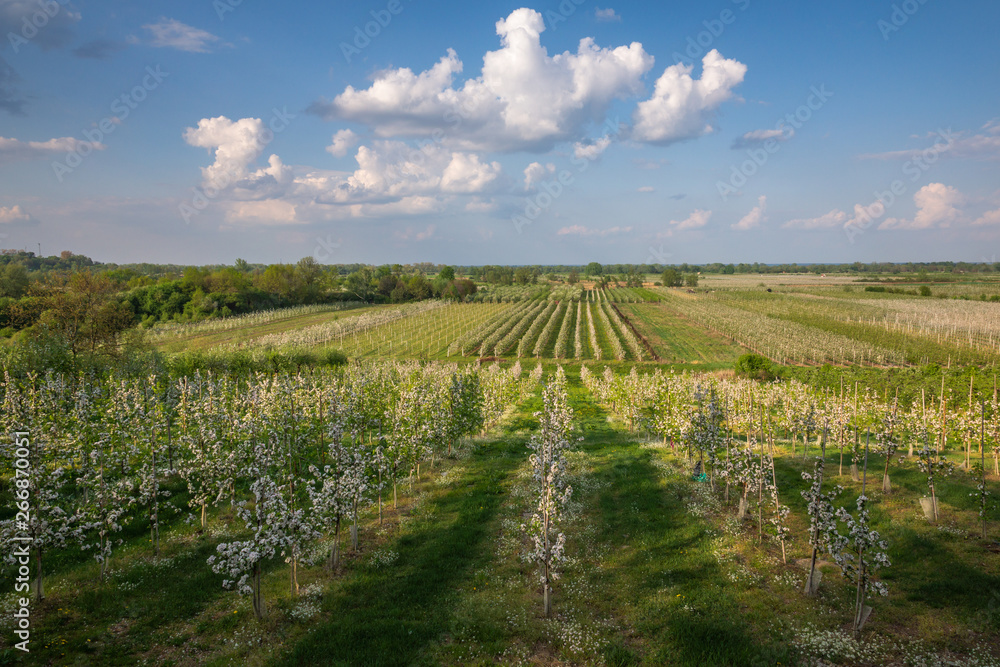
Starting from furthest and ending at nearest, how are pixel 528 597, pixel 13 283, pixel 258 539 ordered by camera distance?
pixel 13 283, pixel 528 597, pixel 258 539

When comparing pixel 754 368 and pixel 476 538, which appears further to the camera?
pixel 754 368

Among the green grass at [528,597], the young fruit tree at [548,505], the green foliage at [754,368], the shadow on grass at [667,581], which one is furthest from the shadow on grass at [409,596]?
the green foliage at [754,368]

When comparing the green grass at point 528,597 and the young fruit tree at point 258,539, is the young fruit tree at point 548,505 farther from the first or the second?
the young fruit tree at point 258,539

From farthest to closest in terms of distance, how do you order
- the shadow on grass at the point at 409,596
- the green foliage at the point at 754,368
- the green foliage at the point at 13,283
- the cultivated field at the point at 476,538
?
the green foliage at the point at 13,283
the green foliage at the point at 754,368
the cultivated field at the point at 476,538
the shadow on grass at the point at 409,596

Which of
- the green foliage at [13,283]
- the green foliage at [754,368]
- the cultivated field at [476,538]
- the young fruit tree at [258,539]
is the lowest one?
the green foliage at [754,368]

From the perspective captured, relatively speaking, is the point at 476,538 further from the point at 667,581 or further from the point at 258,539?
the point at 258,539

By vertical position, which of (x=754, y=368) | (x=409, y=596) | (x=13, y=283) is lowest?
(x=754, y=368)

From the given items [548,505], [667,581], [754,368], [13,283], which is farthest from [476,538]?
[13,283]

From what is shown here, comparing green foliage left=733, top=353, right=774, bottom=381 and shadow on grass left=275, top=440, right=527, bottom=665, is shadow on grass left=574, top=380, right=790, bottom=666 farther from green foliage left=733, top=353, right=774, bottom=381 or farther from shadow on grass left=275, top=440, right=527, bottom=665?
green foliage left=733, top=353, right=774, bottom=381

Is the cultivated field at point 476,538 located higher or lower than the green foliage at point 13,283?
lower

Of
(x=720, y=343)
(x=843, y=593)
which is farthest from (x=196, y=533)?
(x=720, y=343)

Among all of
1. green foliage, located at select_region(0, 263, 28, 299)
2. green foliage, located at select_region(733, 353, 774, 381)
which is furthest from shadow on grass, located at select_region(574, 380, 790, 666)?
green foliage, located at select_region(0, 263, 28, 299)

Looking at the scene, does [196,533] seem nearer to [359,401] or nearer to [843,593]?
Result: [359,401]

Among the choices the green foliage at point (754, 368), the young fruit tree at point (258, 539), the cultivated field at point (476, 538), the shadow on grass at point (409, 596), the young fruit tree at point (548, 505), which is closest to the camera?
the shadow on grass at point (409, 596)
